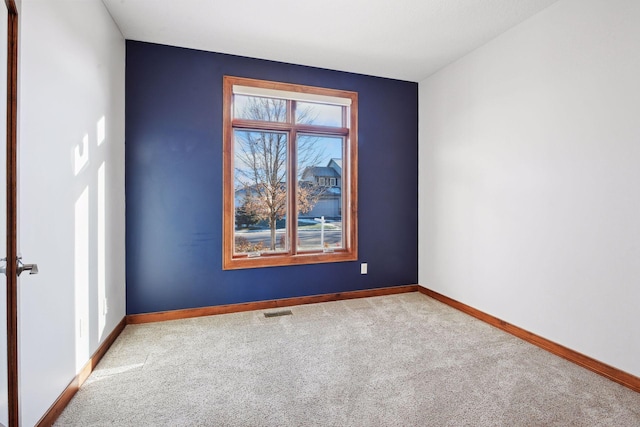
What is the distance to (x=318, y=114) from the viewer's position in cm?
379

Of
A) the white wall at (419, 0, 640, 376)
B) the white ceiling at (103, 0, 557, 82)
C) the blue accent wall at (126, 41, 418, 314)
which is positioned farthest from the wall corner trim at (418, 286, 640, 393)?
the white ceiling at (103, 0, 557, 82)

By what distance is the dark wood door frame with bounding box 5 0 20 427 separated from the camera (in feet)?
3.45

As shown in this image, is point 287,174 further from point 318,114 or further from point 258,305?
point 258,305

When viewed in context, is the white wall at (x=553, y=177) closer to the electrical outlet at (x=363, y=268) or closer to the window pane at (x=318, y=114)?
the electrical outlet at (x=363, y=268)

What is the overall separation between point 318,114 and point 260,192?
1124mm

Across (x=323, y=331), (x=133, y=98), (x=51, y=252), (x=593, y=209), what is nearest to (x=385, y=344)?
(x=323, y=331)

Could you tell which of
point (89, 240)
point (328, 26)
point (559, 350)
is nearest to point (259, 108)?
point (328, 26)

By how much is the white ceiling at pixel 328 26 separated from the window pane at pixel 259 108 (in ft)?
1.41

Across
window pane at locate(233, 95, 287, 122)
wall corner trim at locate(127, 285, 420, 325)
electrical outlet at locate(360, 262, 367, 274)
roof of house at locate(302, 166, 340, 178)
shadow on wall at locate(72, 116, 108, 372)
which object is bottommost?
wall corner trim at locate(127, 285, 420, 325)

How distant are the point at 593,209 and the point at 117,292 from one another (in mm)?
3739

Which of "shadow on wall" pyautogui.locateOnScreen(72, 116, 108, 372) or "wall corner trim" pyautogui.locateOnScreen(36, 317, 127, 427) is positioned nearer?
"wall corner trim" pyautogui.locateOnScreen(36, 317, 127, 427)

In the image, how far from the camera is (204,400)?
1.91 meters

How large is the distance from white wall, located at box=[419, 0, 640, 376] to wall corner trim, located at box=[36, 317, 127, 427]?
3.28m

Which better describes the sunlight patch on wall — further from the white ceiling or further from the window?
the window
